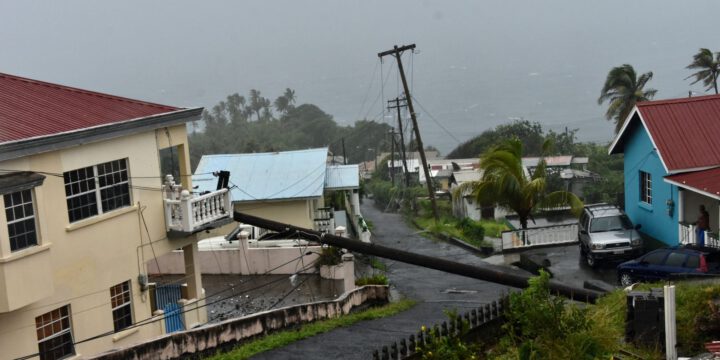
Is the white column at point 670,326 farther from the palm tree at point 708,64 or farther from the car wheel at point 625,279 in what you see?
the palm tree at point 708,64

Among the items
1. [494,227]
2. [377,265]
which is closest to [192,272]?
[377,265]

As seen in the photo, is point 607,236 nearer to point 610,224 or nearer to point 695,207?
point 610,224

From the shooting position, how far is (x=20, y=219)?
51.5ft

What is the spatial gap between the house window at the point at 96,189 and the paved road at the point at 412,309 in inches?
209

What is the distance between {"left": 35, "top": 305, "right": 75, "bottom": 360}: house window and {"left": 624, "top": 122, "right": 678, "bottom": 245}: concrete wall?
17761 millimetres

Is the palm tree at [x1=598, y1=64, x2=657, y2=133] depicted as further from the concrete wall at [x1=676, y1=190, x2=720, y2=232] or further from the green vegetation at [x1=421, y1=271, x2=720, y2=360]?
the green vegetation at [x1=421, y1=271, x2=720, y2=360]

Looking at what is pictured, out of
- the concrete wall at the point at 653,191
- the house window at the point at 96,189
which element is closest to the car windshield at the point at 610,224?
the concrete wall at the point at 653,191

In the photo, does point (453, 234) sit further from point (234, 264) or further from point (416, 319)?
point (416, 319)

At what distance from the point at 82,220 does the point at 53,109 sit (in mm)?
3075

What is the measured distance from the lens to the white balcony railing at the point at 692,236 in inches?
891

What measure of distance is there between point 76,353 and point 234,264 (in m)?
8.97

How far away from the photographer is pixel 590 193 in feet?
176

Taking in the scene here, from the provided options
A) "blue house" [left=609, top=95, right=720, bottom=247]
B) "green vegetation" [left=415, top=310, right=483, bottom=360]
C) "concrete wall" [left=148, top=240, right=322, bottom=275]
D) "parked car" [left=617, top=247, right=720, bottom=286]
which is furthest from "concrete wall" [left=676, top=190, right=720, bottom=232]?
"green vegetation" [left=415, top=310, right=483, bottom=360]

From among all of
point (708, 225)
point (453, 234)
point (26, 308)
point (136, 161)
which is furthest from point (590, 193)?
point (26, 308)
